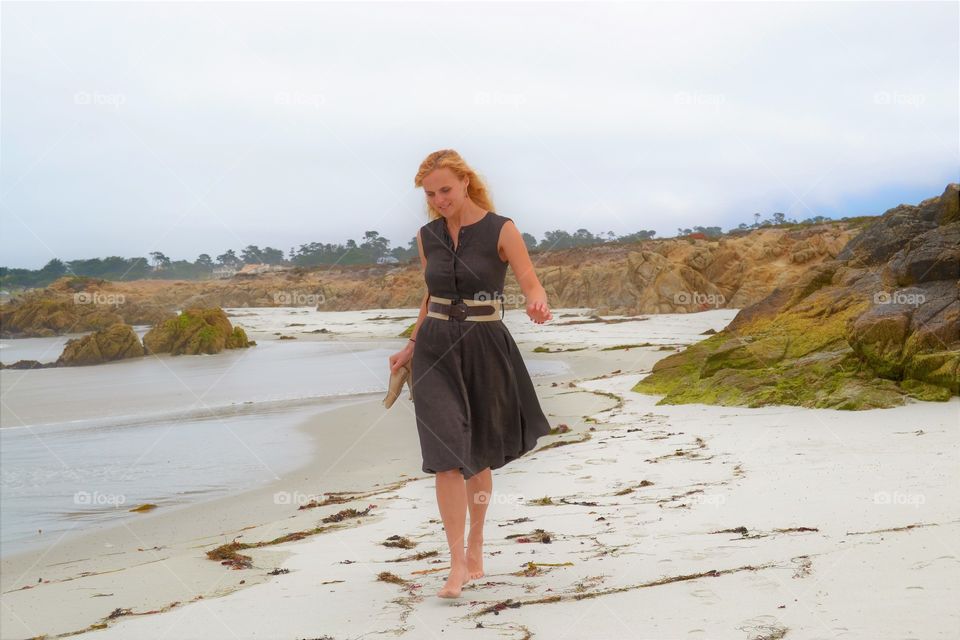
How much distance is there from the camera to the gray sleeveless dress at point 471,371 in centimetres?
369

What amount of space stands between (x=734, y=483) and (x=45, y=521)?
16.6 ft

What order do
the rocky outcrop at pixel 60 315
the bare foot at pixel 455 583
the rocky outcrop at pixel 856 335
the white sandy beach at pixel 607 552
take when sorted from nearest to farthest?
the white sandy beach at pixel 607 552 → the bare foot at pixel 455 583 → the rocky outcrop at pixel 856 335 → the rocky outcrop at pixel 60 315

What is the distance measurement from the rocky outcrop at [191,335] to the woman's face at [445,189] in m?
20.7

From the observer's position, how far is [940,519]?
3.58 meters

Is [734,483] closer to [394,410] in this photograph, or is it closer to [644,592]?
[644,592]

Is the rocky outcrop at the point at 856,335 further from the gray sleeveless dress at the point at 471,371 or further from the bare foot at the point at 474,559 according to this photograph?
the bare foot at the point at 474,559

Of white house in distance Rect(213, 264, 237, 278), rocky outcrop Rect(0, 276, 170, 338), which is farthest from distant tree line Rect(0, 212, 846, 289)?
rocky outcrop Rect(0, 276, 170, 338)

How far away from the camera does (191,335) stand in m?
23.5

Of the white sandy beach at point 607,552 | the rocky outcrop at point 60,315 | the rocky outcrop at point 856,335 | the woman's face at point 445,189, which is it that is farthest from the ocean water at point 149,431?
the rocky outcrop at point 60,315

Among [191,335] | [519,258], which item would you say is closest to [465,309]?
[519,258]

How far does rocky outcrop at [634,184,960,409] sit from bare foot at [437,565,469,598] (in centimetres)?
478

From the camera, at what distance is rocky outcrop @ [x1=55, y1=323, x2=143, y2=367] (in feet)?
69.5

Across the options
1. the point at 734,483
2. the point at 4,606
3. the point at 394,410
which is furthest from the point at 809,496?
the point at 394,410

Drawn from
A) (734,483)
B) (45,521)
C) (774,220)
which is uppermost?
(774,220)
